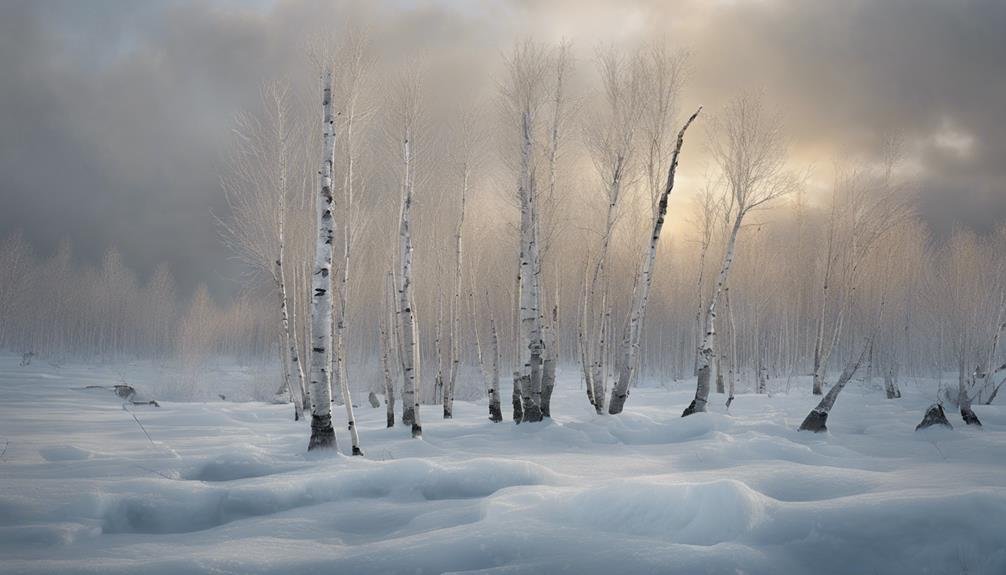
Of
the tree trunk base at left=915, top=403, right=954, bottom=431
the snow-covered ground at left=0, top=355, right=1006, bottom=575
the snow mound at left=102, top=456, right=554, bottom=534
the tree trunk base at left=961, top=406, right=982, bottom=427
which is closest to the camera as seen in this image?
the snow-covered ground at left=0, top=355, right=1006, bottom=575

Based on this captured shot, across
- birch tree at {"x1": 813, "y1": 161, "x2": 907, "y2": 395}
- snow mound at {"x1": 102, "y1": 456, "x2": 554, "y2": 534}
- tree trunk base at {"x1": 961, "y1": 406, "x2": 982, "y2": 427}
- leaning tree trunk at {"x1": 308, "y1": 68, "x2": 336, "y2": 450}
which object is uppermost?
birch tree at {"x1": 813, "y1": 161, "x2": 907, "y2": 395}

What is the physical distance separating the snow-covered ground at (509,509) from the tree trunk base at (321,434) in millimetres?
428

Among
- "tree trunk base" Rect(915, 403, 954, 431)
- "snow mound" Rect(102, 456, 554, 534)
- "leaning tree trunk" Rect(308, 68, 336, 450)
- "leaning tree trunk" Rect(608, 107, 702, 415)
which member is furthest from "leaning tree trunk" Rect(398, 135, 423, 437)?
"tree trunk base" Rect(915, 403, 954, 431)

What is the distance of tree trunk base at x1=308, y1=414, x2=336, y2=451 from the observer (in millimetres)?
8445

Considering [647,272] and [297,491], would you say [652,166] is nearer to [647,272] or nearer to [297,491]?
[647,272]

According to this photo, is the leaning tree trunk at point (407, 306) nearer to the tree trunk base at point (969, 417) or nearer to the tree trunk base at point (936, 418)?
the tree trunk base at point (936, 418)

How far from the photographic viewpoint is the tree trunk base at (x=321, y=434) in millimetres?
8445

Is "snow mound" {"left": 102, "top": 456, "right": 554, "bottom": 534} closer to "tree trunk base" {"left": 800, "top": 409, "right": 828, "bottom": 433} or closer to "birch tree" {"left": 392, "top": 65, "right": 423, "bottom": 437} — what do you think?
"birch tree" {"left": 392, "top": 65, "right": 423, "bottom": 437}

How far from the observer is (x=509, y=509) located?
4852 mm

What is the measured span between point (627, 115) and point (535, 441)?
862 cm

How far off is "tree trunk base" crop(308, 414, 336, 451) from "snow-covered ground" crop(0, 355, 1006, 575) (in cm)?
43

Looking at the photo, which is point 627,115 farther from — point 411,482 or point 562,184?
point 411,482

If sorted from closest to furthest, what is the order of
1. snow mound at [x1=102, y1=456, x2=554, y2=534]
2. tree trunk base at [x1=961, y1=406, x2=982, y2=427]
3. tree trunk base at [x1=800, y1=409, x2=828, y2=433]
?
1. snow mound at [x1=102, y1=456, x2=554, y2=534]
2. tree trunk base at [x1=800, y1=409, x2=828, y2=433]
3. tree trunk base at [x1=961, y1=406, x2=982, y2=427]

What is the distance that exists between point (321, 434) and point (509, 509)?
478 centimetres
